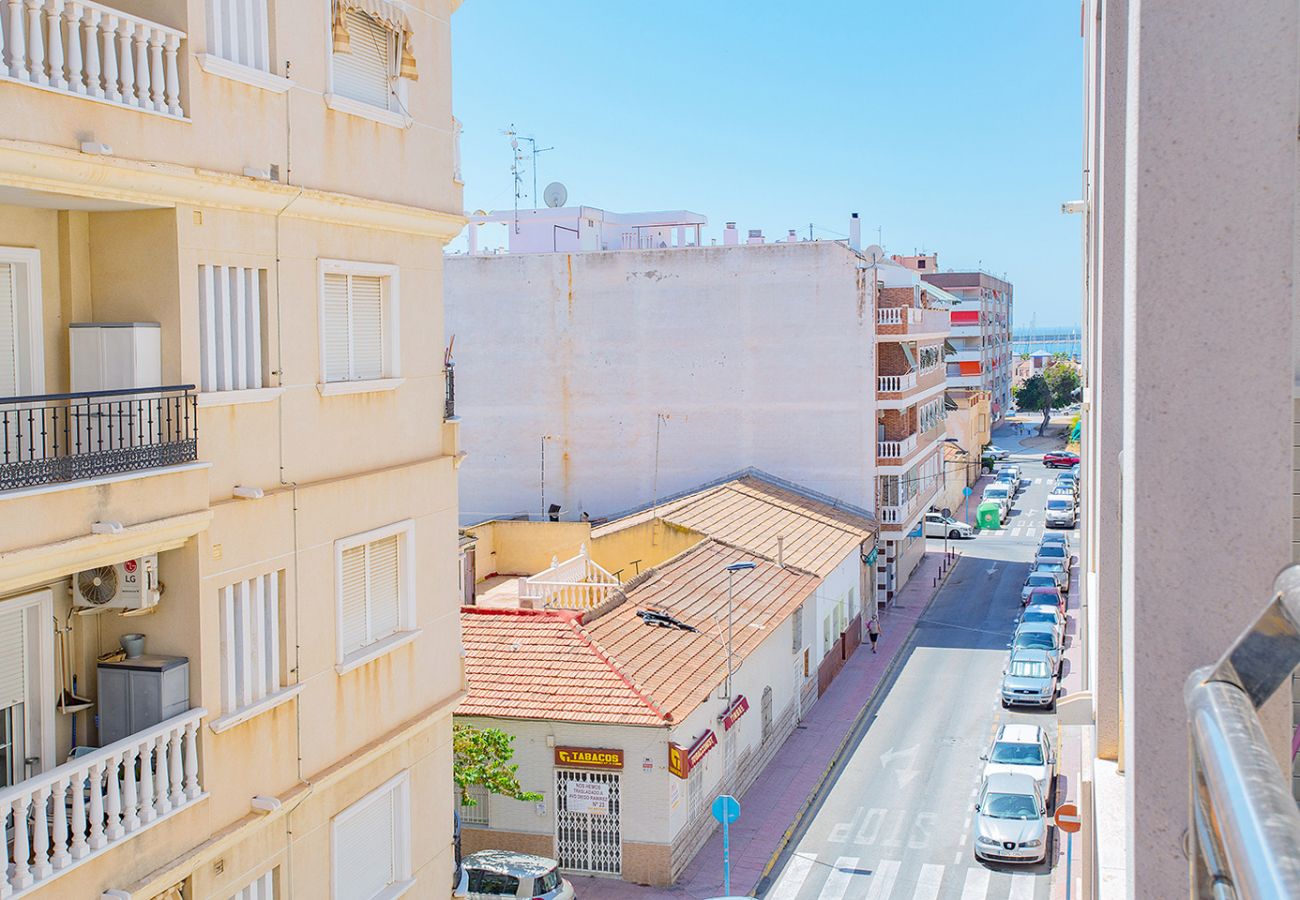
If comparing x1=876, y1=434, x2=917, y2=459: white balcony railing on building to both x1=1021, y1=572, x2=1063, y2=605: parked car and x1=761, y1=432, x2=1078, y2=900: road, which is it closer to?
x1=761, y1=432, x2=1078, y2=900: road

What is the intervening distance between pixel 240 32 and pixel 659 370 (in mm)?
33566

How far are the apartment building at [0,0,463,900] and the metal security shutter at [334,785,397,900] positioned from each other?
0.10 ft

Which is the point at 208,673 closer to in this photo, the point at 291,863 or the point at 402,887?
→ the point at 291,863

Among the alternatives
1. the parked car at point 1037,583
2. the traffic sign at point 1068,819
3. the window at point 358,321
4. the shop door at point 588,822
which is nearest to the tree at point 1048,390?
the parked car at point 1037,583

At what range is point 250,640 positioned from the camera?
10914 mm

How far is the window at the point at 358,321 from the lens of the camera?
12156 millimetres

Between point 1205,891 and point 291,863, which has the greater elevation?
point 1205,891

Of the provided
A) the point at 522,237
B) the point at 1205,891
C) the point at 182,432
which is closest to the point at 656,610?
the point at 182,432

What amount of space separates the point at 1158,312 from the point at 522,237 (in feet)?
151

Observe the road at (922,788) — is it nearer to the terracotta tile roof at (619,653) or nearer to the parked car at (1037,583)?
the parked car at (1037,583)

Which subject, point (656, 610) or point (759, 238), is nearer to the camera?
point (656, 610)

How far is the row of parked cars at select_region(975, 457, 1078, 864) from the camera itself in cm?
2389

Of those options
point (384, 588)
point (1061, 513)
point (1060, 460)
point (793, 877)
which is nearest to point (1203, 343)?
point (384, 588)

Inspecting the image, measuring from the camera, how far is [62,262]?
32.9ft
